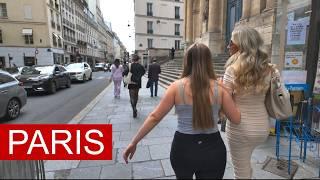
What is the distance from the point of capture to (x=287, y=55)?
5977mm

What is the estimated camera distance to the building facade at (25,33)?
120 ft

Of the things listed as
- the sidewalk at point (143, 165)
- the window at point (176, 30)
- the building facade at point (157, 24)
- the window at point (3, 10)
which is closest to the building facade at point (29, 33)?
the window at point (3, 10)

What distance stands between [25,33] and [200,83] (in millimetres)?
40793

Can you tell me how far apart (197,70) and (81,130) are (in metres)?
2.63

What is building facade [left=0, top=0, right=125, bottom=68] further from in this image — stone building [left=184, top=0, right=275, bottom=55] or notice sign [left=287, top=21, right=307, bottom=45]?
notice sign [left=287, top=21, right=307, bottom=45]

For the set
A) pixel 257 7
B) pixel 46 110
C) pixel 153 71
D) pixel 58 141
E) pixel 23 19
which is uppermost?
pixel 23 19

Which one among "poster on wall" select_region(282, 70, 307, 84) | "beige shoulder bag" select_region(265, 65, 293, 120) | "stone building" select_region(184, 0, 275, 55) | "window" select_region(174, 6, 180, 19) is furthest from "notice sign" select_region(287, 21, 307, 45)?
"window" select_region(174, 6, 180, 19)

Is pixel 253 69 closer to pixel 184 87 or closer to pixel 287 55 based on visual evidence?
pixel 184 87

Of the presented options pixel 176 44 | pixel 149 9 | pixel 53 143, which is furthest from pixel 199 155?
pixel 176 44

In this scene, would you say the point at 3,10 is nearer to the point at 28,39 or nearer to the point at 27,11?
the point at 27,11

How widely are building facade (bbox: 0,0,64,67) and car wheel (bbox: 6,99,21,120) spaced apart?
3027 centimetres

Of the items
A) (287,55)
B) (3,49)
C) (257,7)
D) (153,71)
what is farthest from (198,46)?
(3,49)

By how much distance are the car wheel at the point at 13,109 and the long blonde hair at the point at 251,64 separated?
7.74 metres

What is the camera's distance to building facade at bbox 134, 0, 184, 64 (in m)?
50.3
